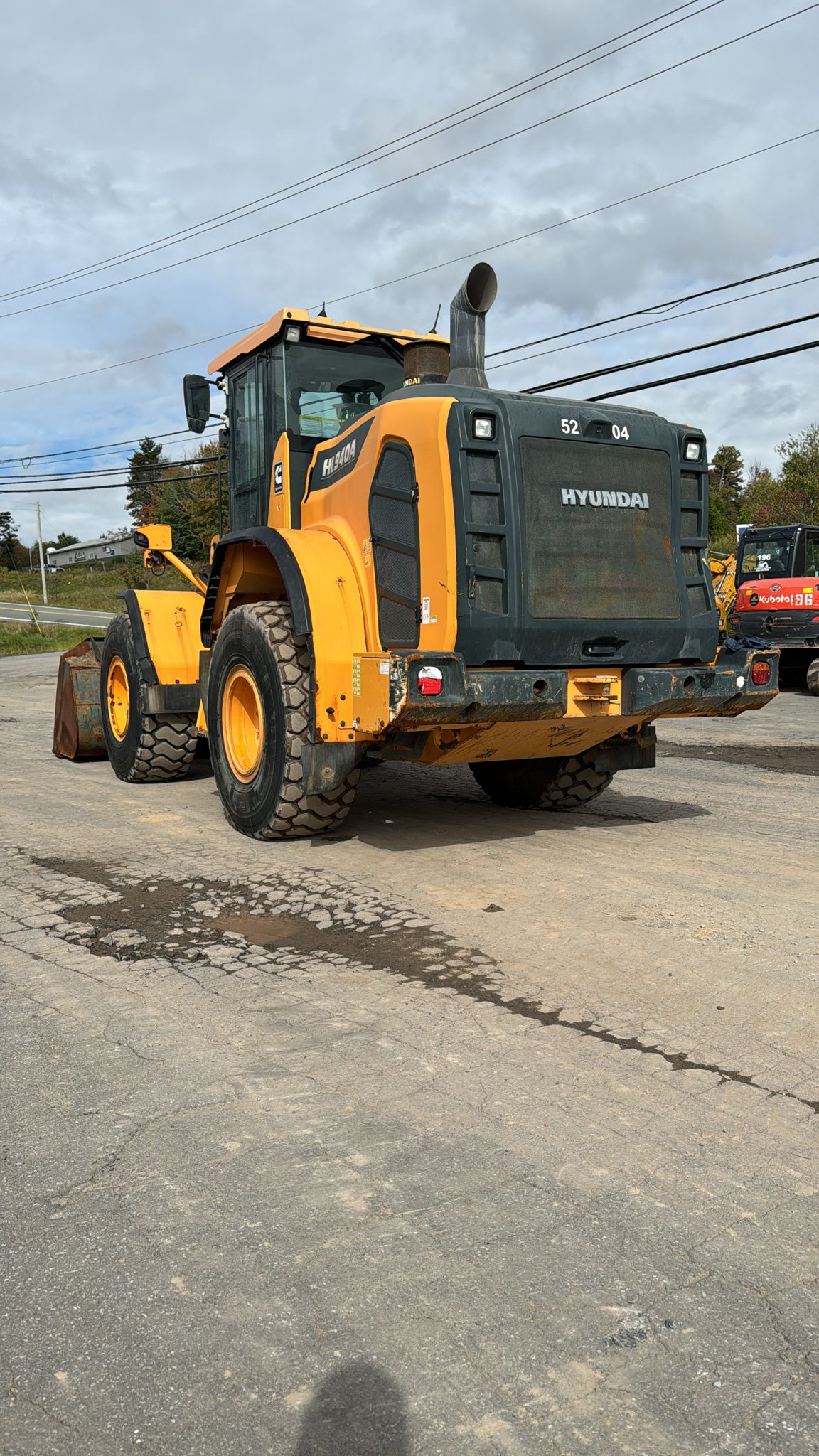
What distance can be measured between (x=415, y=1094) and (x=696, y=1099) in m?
0.81

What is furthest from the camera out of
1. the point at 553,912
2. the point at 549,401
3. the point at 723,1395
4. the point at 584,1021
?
the point at 549,401

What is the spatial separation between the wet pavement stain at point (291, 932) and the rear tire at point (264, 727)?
0.70 metres

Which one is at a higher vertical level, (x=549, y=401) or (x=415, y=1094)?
(x=549, y=401)

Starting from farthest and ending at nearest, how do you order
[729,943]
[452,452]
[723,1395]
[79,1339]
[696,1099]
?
[452,452]
[729,943]
[696,1099]
[79,1339]
[723,1395]

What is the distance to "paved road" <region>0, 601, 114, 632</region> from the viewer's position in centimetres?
4812

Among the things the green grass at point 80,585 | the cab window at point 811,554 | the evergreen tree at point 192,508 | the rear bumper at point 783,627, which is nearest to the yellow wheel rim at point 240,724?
the rear bumper at point 783,627

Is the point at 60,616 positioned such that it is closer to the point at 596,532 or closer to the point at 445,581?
the point at 596,532

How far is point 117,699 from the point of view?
10164mm

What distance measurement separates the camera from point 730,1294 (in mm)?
2439

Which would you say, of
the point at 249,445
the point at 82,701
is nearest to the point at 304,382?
the point at 249,445

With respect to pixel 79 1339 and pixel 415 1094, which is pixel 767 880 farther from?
pixel 79 1339

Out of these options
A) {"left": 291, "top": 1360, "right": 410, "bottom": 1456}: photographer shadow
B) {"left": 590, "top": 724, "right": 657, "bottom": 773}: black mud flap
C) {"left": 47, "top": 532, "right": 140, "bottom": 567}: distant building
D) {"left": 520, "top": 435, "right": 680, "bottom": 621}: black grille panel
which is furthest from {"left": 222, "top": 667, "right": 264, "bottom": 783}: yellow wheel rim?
{"left": 47, "top": 532, "right": 140, "bottom": 567}: distant building

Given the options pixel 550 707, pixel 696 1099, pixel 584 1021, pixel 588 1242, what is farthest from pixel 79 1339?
pixel 550 707

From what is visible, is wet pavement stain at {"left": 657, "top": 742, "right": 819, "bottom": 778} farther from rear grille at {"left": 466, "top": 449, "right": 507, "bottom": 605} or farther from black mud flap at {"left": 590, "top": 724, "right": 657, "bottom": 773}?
rear grille at {"left": 466, "top": 449, "right": 507, "bottom": 605}
